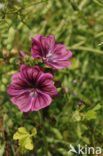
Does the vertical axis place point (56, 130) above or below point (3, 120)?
below

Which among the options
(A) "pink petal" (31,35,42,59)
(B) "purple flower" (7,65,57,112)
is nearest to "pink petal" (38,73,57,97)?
(B) "purple flower" (7,65,57,112)

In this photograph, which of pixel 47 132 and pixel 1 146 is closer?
pixel 1 146

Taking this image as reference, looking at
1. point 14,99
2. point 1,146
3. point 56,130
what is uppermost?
point 14,99

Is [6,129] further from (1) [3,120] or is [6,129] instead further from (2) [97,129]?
(2) [97,129]

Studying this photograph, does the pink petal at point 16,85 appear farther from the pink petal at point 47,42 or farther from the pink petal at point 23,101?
the pink petal at point 47,42

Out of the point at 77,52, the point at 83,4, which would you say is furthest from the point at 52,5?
the point at 77,52

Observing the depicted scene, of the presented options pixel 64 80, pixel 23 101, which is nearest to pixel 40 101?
pixel 23 101

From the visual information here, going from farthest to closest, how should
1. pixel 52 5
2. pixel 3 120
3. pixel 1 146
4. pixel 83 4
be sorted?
pixel 52 5
pixel 83 4
pixel 3 120
pixel 1 146
